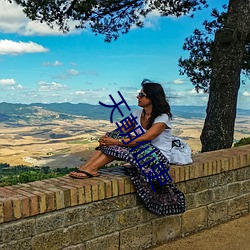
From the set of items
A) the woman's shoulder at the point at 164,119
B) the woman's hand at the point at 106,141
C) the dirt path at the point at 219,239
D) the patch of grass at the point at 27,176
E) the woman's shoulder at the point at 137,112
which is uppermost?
the woman's shoulder at the point at 137,112

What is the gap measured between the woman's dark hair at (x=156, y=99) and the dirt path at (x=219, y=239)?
1097mm

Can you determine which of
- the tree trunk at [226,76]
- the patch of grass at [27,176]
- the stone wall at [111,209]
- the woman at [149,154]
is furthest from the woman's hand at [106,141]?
the tree trunk at [226,76]

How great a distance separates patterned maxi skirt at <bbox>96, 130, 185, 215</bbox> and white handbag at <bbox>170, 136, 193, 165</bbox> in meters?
0.35

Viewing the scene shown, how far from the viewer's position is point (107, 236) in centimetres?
332

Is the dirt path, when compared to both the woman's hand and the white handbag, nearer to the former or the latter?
the white handbag

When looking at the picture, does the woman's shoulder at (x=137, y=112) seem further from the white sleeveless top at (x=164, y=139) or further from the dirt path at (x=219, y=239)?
the dirt path at (x=219, y=239)

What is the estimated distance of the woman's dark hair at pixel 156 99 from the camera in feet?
11.8

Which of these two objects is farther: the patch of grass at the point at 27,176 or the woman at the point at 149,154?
the patch of grass at the point at 27,176

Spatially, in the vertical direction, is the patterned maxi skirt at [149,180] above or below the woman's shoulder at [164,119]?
below

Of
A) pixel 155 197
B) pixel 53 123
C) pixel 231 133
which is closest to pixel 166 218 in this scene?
pixel 155 197

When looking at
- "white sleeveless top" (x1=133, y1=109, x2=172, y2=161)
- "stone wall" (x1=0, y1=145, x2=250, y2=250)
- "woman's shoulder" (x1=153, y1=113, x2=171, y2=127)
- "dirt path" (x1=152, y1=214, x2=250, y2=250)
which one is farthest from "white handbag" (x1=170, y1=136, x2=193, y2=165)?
"dirt path" (x1=152, y1=214, x2=250, y2=250)

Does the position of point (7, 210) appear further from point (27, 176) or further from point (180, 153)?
point (27, 176)

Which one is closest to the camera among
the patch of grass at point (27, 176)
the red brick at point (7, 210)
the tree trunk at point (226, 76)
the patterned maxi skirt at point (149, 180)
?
the red brick at point (7, 210)

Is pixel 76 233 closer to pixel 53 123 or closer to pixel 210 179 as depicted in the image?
pixel 210 179
